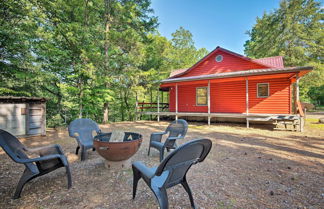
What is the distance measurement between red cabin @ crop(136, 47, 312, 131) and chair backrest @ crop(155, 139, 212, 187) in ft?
25.4

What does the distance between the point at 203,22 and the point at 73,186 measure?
2173 centimetres

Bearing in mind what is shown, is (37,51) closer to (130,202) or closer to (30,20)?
(30,20)

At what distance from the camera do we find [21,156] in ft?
7.68

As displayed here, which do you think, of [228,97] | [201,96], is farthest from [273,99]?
[201,96]

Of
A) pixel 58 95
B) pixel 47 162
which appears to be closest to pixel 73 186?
pixel 47 162

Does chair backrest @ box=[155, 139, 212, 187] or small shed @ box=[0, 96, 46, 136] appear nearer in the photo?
chair backrest @ box=[155, 139, 212, 187]

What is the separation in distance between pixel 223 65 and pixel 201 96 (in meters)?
2.80

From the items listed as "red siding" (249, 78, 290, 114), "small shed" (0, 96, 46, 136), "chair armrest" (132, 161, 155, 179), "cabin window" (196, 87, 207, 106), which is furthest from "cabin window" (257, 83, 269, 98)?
"small shed" (0, 96, 46, 136)

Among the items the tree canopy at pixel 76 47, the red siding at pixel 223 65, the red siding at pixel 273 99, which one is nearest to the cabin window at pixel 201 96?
the red siding at pixel 223 65

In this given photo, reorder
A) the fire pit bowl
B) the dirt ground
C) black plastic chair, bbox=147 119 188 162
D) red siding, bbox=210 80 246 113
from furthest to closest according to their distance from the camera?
1. red siding, bbox=210 80 246 113
2. black plastic chair, bbox=147 119 188 162
3. the fire pit bowl
4. the dirt ground

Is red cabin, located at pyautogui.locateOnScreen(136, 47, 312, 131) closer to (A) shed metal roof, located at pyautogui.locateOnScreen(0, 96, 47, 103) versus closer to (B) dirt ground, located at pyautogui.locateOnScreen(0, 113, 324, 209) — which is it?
(B) dirt ground, located at pyautogui.locateOnScreen(0, 113, 324, 209)

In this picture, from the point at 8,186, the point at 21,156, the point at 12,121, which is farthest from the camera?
the point at 12,121

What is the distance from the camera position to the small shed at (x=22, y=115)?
5.40m

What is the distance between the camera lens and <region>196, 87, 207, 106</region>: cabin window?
11.5 meters
